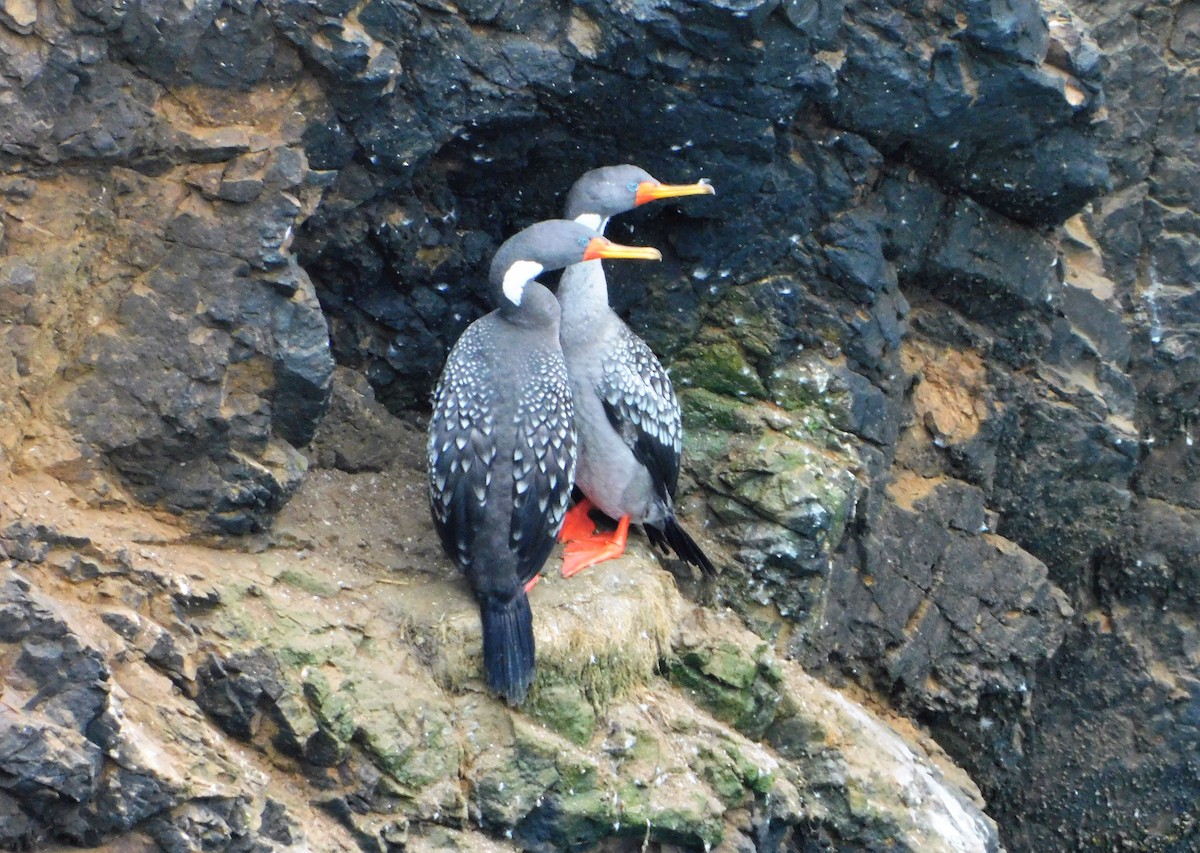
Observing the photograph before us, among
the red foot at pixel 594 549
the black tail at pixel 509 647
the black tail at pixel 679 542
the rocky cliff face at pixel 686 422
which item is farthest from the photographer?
the black tail at pixel 679 542

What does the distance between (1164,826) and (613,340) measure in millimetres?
4482

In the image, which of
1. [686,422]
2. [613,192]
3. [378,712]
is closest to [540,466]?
[378,712]

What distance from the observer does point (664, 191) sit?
6578 mm

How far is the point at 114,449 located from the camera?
5473mm

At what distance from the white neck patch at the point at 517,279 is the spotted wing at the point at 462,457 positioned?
298 millimetres

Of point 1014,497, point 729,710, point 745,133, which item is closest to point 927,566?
point 1014,497

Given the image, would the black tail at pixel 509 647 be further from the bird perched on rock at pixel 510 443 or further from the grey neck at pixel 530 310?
the grey neck at pixel 530 310

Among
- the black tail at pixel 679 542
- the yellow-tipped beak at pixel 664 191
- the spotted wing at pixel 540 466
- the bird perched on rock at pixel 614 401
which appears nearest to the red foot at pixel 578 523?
the bird perched on rock at pixel 614 401

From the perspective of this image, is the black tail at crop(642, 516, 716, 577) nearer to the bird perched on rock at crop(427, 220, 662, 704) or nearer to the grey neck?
the bird perched on rock at crop(427, 220, 662, 704)

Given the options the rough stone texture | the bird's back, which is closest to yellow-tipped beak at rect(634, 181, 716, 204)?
the bird's back

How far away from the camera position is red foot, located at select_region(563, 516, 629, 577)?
6527 mm

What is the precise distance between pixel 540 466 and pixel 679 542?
107cm

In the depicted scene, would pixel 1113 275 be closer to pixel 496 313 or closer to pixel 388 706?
pixel 496 313

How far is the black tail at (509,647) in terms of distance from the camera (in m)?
5.63
